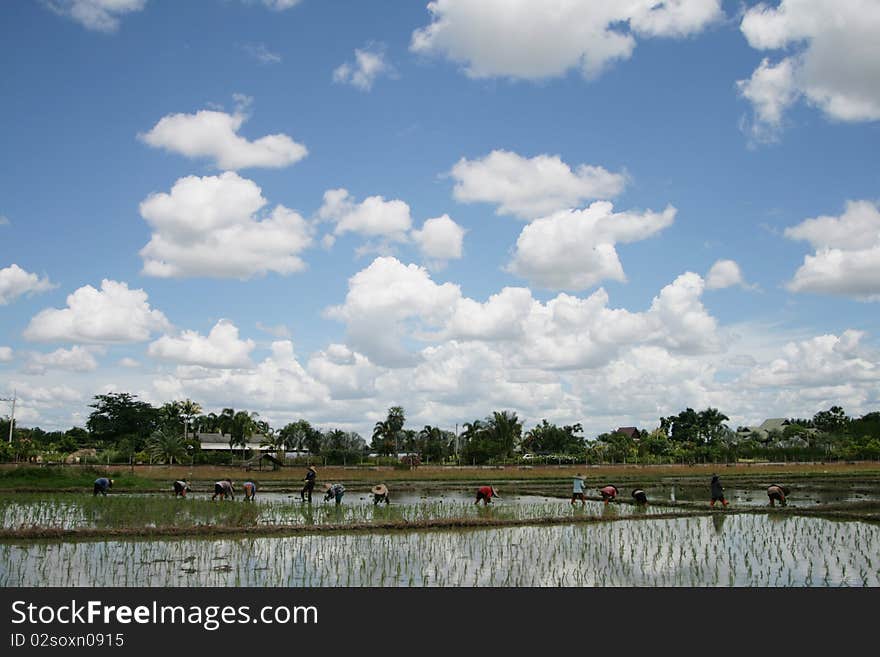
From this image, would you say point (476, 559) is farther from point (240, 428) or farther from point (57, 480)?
point (240, 428)

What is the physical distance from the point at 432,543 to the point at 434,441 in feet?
211

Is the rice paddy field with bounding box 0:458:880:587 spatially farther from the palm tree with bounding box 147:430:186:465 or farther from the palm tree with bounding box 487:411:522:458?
the palm tree with bounding box 487:411:522:458

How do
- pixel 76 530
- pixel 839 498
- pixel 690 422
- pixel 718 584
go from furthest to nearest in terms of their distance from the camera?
pixel 690 422 → pixel 839 498 → pixel 76 530 → pixel 718 584

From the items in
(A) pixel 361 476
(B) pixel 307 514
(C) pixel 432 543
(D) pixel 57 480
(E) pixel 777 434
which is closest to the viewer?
(C) pixel 432 543

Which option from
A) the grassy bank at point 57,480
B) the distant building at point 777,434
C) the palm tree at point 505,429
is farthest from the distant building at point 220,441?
the distant building at point 777,434

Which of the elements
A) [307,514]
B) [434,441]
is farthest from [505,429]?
[307,514]

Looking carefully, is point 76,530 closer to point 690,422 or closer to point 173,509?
point 173,509

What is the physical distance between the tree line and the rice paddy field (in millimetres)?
31234

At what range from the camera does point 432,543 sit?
1574 cm

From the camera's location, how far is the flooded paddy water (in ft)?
38.4

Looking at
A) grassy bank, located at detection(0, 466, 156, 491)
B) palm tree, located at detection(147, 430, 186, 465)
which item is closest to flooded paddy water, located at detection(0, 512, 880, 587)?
grassy bank, located at detection(0, 466, 156, 491)
